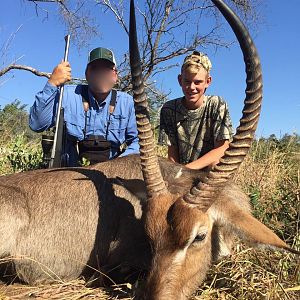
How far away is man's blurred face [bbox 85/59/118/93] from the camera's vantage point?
271 inches

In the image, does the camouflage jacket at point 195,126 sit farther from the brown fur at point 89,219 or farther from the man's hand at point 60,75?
the brown fur at point 89,219

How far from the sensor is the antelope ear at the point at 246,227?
12.5 ft

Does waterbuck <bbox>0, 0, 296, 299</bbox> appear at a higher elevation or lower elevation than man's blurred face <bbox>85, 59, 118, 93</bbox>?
lower

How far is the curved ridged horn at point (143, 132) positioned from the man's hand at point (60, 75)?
2.38 metres

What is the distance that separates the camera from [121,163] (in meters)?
5.35

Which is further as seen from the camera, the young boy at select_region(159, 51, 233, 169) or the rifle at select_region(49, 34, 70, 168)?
the rifle at select_region(49, 34, 70, 168)

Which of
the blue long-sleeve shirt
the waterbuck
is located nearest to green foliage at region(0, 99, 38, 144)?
the blue long-sleeve shirt

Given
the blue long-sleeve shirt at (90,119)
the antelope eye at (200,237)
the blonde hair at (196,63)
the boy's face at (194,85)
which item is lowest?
the antelope eye at (200,237)

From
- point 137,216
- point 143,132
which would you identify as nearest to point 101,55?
point 143,132

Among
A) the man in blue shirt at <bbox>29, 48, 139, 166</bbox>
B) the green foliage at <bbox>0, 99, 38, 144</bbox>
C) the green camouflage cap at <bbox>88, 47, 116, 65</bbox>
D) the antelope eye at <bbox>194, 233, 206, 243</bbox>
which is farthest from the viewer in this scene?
the green foliage at <bbox>0, 99, 38, 144</bbox>


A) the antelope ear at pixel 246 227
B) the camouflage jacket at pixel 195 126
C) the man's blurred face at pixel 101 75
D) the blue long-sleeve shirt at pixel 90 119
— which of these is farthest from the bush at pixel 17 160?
the antelope ear at pixel 246 227

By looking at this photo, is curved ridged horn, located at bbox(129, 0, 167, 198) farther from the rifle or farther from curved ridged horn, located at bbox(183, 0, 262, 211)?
the rifle

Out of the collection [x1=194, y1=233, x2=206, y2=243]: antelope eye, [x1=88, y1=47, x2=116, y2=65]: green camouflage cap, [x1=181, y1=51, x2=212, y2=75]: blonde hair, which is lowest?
[x1=194, y1=233, x2=206, y2=243]: antelope eye

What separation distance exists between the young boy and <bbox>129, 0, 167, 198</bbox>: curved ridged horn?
1799mm
